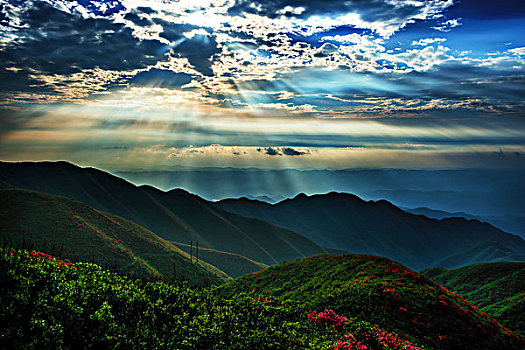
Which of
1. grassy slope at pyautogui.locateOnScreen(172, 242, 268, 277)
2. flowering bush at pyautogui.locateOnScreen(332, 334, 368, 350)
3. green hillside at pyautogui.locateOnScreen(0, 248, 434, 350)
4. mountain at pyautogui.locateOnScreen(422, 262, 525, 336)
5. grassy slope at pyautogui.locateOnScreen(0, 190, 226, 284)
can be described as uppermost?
green hillside at pyautogui.locateOnScreen(0, 248, 434, 350)

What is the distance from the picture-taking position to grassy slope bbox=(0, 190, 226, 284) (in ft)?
330

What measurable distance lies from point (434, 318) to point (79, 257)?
96.2 metres

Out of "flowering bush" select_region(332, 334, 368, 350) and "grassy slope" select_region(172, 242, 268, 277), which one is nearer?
"flowering bush" select_region(332, 334, 368, 350)

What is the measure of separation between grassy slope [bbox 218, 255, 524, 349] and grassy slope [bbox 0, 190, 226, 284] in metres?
58.1

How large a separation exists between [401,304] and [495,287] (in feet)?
248

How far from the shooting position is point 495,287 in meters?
90.8

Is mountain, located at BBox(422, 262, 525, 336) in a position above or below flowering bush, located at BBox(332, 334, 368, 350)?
below

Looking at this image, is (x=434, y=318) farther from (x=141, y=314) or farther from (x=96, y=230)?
(x=96, y=230)

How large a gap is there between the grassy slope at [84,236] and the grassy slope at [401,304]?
58051mm

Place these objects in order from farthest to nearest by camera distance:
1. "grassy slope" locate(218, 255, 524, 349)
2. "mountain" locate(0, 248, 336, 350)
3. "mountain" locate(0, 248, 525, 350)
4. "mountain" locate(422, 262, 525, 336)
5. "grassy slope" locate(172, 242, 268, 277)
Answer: "grassy slope" locate(172, 242, 268, 277), "mountain" locate(422, 262, 525, 336), "grassy slope" locate(218, 255, 524, 349), "mountain" locate(0, 248, 525, 350), "mountain" locate(0, 248, 336, 350)

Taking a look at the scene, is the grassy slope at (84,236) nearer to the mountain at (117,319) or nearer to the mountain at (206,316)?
the mountain at (206,316)

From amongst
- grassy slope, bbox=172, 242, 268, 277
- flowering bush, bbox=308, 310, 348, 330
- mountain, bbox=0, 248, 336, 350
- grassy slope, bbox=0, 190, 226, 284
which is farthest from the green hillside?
grassy slope, bbox=172, 242, 268, 277

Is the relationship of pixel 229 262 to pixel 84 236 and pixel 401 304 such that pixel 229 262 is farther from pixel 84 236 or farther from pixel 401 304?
pixel 401 304

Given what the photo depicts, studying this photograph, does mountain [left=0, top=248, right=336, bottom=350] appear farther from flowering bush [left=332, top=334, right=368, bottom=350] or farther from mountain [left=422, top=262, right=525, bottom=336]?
mountain [left=422, top=262, right=525, bottom=336]
